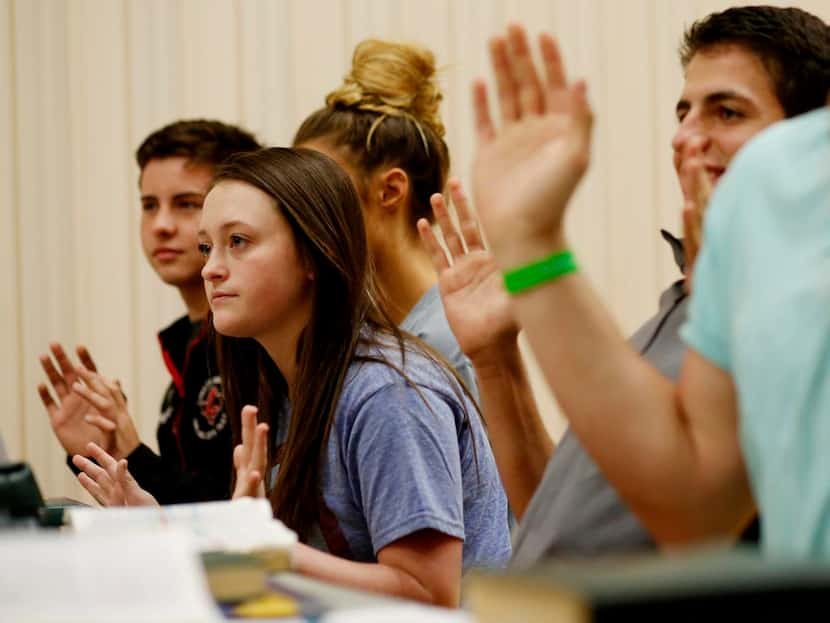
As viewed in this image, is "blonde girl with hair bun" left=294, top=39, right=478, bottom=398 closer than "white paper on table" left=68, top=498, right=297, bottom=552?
No

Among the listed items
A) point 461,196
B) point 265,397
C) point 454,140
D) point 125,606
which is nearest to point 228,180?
point 265,397

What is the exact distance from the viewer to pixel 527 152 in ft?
3.21

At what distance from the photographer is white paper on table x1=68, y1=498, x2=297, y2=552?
2.86 feet

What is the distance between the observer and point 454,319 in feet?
4.88

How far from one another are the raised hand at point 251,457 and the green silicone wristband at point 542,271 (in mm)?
623

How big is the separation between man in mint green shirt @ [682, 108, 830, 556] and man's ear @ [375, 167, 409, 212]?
155 centimetres

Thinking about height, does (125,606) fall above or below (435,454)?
above

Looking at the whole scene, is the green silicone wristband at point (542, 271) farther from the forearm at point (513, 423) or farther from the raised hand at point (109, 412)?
the raised hand at point (109, 412)

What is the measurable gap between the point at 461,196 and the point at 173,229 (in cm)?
127

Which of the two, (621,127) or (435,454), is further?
(621,127)

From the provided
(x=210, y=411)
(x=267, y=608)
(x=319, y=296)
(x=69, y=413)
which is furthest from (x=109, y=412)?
(x=267, y=608)

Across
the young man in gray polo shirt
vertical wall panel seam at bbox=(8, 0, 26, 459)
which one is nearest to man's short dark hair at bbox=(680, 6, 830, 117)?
the young man in gray polo shirt

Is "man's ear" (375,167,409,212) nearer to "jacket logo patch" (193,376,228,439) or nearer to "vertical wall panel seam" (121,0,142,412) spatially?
"jacket logo patch" (193,376,228,439)

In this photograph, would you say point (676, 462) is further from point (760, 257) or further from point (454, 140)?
point (454, 140)
